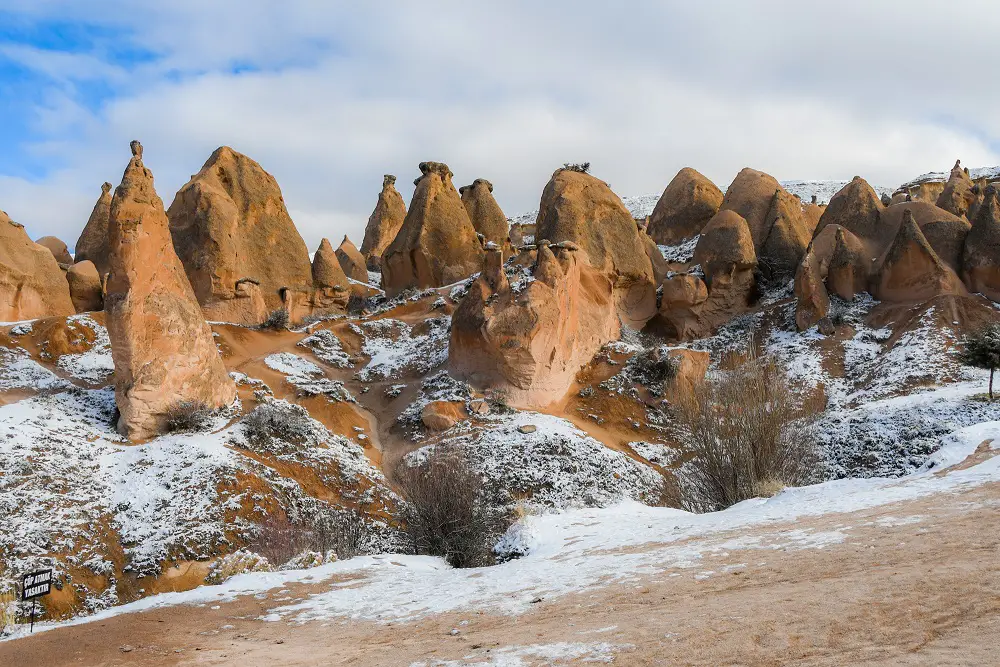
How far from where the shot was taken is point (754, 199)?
42.6m

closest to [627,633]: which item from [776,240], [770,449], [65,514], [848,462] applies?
[770,449]

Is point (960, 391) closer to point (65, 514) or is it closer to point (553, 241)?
point (553, 241)

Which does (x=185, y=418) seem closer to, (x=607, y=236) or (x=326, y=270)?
(x=326, y=270)

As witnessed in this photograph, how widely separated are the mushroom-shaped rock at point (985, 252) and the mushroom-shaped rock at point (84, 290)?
1382 inches

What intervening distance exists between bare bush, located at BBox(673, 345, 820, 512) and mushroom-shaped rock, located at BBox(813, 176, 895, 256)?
63.5ft

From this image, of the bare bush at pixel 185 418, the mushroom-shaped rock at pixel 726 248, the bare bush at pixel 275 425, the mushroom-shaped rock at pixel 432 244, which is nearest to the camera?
the bare bush at pixel 185 418

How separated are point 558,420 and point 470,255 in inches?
673

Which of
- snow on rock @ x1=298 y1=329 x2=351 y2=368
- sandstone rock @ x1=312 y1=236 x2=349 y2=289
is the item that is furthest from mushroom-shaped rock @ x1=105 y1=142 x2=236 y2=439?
sandstone rock @ x1=312 y1=236 x2=349 y2=289

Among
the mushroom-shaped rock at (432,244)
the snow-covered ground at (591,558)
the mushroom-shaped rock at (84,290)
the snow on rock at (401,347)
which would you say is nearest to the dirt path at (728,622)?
the snow-covered ground at (591,558)

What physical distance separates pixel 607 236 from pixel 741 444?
19196 millimetres

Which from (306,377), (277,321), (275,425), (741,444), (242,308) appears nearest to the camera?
(741,444)

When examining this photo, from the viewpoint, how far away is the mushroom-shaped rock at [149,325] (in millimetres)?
21906

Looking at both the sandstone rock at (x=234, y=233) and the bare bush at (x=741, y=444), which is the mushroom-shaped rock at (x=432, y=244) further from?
the bare bush at (x=741, y=444)

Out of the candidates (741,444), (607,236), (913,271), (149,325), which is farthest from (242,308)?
(913,271)
